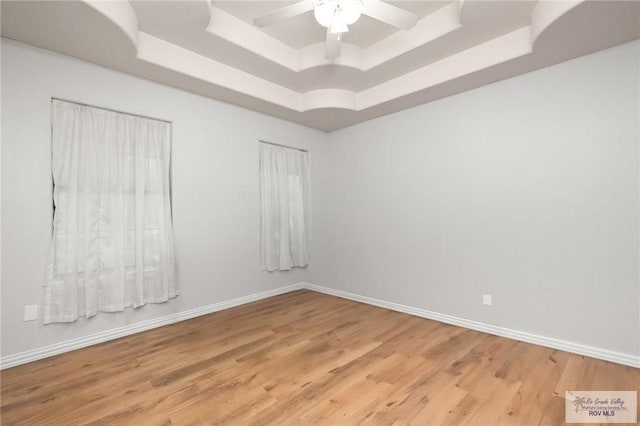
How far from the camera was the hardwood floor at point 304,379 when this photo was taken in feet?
5.89

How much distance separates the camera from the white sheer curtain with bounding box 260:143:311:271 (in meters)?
4.18

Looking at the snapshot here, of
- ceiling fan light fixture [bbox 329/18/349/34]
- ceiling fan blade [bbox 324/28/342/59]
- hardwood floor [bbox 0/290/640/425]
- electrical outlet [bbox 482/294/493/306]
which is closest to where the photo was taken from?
hardwood floor [bbox 0/290/640/425]

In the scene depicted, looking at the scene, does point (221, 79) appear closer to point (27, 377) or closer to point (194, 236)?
point (194, 236)

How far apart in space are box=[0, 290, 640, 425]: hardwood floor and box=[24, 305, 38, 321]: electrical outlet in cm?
37

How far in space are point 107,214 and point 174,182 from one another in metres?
0.72

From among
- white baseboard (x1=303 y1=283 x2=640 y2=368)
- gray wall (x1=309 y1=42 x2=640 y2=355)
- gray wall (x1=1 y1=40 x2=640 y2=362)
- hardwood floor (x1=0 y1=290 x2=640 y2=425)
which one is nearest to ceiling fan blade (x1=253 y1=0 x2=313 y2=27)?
gray wall (x1=1 y1=40 x2=640 y2=362)

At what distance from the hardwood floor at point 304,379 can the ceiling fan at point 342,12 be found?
2632mm

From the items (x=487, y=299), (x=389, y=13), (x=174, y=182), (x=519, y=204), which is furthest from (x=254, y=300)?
(x=389, y=13)

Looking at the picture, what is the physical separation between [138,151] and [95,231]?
0.88m

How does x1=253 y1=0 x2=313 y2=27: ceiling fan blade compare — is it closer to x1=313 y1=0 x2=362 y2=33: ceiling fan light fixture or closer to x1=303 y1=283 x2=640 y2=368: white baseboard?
x1=313 y1=0 x2=362 y2=33: ceiling fan light fixture

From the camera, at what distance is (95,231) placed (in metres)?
2.76

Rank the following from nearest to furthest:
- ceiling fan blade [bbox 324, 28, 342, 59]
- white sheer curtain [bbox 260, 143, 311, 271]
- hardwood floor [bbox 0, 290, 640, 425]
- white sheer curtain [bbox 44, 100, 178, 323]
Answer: hardwood floor [bbox 0, 290, 640, 425], ceiling fan blade [bbox 324, 28, 342, 59], white sheer curtain [bbox 44, 100, 178, 323], white sheer curtain [bbox 260, 143, 311, 271]

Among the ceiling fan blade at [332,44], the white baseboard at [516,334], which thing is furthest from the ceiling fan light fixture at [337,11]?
the white baseboard at [516,334]

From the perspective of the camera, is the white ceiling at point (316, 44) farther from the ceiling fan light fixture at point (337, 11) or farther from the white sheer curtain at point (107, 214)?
the ceiling fan light fixture at point (337, 11)
